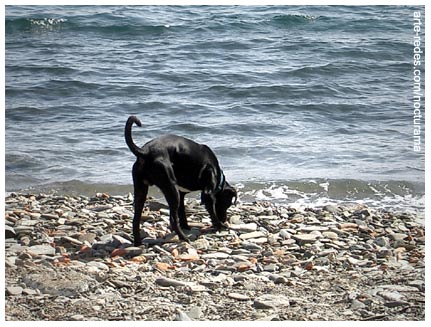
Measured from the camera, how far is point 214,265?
6.95 metres

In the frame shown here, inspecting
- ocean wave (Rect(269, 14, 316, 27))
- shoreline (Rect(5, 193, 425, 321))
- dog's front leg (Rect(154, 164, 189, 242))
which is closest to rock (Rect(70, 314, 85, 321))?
shoreline (Rect(5, 193, 425, 321))

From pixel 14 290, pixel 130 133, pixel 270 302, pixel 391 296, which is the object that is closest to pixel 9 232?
pixel 14 290

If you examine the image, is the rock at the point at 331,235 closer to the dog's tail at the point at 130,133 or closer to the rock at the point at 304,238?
the rock at the point at 304,238

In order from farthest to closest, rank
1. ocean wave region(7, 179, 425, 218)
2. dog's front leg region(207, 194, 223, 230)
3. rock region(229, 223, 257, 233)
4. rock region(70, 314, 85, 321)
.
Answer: ocean wave region(7, 179, 425, 218) → rock region(229, 223, 257, 233) → dog's front leg region(207, 194, 223, 230) → rock region(70, 314, 85, 321)

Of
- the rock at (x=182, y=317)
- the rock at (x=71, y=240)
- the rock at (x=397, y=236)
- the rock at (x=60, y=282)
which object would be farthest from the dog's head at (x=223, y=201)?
the rock at (x=182, y=317)

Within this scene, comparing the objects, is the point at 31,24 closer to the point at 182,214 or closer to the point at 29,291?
the point at 182,214

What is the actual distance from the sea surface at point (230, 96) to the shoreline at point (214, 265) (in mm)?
1384

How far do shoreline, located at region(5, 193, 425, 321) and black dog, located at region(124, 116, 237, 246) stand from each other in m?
0.25

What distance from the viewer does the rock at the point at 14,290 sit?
6156mm

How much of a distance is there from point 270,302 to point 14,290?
222 centimetres

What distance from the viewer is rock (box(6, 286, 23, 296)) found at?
20.2 feet

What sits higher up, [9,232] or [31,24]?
[31,24]

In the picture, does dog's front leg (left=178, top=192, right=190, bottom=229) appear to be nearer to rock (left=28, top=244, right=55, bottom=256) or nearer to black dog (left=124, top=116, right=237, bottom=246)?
black dog (left=124, top=116, right=237, bottom=246)

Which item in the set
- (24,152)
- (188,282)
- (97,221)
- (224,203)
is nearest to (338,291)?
(188,282)
